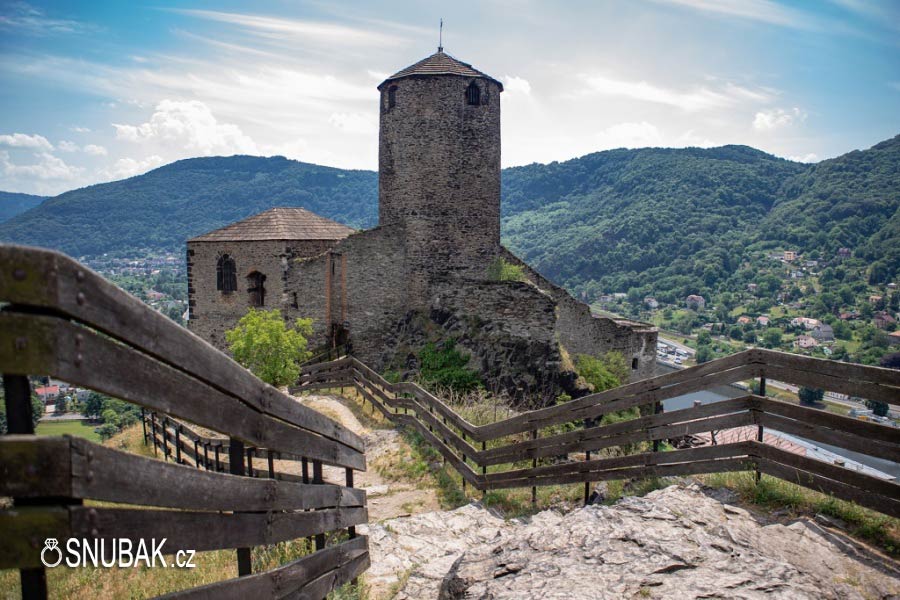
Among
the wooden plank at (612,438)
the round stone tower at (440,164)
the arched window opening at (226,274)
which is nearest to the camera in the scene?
the wooden plank at (612,438)

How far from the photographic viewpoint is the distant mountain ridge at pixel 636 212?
110m

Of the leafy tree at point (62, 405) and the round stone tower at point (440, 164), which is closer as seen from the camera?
the round stone tower at point (440, 164)

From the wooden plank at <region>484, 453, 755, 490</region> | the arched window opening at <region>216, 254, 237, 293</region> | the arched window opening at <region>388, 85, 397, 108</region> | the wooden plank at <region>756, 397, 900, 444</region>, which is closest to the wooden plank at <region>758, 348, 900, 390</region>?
the wooden plank at <region>756, 397, 900, 444</region>

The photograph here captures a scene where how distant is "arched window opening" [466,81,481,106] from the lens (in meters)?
20.2

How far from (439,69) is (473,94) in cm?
141

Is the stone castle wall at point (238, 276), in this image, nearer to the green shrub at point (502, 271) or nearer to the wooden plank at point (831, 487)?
the green shrub at point (502, 271)

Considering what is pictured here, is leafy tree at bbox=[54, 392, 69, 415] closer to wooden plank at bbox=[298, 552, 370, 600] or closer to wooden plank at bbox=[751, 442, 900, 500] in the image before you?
wooden plank at bbox=[298, 552, 370, 600]

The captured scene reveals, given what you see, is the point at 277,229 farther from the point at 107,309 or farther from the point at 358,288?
the point at 107,309

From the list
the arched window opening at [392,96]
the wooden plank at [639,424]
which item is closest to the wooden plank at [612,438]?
the wooden plank at [639,424]

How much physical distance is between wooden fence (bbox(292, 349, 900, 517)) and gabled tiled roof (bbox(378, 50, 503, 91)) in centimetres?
1451

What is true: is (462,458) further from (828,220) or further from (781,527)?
(828,220)

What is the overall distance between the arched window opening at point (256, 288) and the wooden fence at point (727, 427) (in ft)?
49.1

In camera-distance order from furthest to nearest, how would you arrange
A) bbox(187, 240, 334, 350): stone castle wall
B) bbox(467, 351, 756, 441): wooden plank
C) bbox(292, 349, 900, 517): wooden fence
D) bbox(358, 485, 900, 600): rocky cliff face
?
bbox(187, 240, 334, 350): stone castle wall → bbox(467, 351, 756, 441): wooden plank → bbox(292, 349, 900, 517): wooden fence → bbox(358, 485, 900, 600): rocky cliff face

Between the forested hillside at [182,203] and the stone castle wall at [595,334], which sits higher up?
the forested hillside at [182,203]
